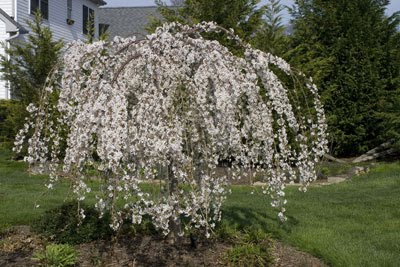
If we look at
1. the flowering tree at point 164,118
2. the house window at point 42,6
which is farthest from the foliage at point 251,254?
the house window at point 42,6

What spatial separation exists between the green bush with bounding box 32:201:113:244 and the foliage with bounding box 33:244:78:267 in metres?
0.61

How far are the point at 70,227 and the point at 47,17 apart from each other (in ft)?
54.4

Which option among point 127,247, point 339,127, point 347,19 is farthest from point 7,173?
point 347,19

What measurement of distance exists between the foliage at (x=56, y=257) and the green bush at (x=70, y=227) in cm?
61

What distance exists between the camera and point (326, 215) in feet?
23.5

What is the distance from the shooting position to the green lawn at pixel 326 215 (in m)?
5.57

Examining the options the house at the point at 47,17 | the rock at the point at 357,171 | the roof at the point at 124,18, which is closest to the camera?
the rock at the point at 357,171

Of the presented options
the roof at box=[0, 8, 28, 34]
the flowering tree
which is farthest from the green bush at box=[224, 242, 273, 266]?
the roof at box=[0, 8, 28, 34]

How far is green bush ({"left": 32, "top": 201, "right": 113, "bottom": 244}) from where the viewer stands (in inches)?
220

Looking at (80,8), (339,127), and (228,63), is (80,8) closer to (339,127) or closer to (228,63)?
(339,127)

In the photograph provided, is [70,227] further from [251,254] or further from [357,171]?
[357,171]

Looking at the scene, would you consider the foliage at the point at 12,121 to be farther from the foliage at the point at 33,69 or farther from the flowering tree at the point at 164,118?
the flowering tree at the point at 164,118

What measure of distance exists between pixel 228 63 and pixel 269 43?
7.02 metres

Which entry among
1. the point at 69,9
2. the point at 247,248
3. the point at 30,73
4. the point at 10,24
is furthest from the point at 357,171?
the point at 69,9
